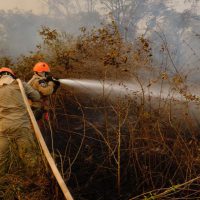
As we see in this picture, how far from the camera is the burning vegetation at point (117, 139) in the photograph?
4.56 meters

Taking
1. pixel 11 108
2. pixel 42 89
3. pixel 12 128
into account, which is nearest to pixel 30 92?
pixel 11 108

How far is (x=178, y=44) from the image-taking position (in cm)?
2186

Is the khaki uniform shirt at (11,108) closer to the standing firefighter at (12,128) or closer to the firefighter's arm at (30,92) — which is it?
the standing firefighter at (12,128)

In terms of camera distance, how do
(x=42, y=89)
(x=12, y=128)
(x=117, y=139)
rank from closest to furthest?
(x=12, y=128) < (x=117, y=139) < (x=42, y=89)

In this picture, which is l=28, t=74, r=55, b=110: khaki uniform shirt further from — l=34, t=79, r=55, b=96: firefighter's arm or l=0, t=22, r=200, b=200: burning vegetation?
l=0, t=22, r=200, b=200: burning vegetation

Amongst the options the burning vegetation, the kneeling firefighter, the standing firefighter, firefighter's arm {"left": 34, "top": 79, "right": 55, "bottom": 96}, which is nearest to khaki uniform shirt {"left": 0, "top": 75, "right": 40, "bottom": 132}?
the standing firefighter

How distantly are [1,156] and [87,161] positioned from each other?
57.3 inches

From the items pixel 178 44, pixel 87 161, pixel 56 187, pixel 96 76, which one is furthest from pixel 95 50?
pixel 178 44

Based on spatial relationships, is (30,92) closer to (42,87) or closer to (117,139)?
(42,87)

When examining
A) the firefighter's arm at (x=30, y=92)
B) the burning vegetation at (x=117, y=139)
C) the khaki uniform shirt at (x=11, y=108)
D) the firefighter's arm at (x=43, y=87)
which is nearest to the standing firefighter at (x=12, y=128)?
the khaki uniform shirt at (x=11, y=108)

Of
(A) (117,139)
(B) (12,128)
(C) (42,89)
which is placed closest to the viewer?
(B) (12,128)

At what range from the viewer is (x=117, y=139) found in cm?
518

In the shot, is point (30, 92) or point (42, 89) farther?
point (42, 89)

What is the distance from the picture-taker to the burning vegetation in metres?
4.56
